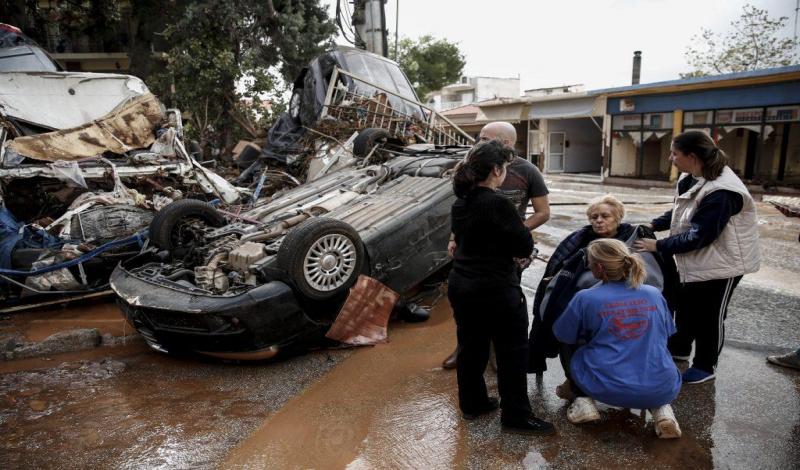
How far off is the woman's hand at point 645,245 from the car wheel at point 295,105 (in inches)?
361

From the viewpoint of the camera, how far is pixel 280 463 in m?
2.68

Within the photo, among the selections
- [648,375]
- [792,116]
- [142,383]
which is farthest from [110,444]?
[792,116]

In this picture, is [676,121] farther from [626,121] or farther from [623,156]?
[623,156]

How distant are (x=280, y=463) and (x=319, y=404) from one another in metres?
0.61

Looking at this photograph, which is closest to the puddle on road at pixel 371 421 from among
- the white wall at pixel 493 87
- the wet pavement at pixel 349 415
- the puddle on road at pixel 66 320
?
the wet pavement at pixel 349 415

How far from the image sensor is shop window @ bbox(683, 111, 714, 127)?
1592 cm

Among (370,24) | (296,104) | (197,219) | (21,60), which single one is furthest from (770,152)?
(21,60)

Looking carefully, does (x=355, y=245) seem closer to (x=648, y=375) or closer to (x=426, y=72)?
(x=648, y=375)

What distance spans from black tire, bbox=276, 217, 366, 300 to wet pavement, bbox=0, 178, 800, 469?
23.8 inches

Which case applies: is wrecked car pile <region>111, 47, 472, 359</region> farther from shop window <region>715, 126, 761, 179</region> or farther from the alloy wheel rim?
shop window <region>715, 126, 761, 179</region>

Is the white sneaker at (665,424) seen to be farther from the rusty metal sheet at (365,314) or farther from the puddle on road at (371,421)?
the rusty metal sheet at (365,314)

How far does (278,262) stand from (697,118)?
16.7 metres

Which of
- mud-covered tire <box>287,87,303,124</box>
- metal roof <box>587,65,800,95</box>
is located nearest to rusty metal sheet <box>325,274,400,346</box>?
mud-covered tire <box>287,87,303,124</box>

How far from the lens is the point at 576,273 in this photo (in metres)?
2.96
